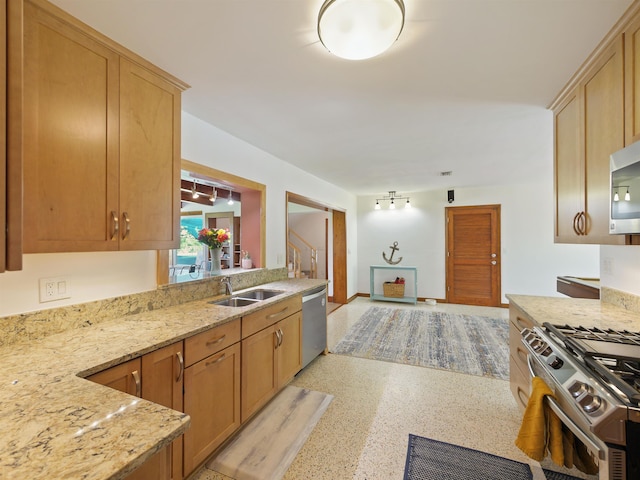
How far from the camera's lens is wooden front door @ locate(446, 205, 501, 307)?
17.9 feet

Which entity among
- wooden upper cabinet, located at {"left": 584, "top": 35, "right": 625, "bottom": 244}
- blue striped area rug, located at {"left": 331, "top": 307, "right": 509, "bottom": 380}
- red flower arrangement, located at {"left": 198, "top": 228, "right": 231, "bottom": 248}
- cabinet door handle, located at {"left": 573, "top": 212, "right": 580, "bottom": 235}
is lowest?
blue striped area rug, located at {"left": 331, "top": 307, "right": 509, "bottom": 380}

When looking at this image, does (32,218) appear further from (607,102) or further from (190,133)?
(607,102)

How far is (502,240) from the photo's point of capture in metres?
5.43

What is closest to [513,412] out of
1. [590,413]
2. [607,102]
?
[590,413]

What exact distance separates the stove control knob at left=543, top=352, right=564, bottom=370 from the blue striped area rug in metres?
1.82

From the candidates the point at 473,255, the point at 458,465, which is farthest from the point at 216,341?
the point at 473,255

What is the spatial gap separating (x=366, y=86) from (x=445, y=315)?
4326 millimetres

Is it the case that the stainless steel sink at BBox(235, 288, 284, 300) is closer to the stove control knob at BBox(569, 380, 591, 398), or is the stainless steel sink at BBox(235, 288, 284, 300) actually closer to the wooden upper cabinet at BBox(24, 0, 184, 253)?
the wooden upper cabinet at BBox(24, 0, 184, 253)

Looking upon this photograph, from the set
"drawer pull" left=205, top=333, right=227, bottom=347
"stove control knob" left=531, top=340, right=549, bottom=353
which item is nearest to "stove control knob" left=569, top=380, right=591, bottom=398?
"stove control knob" left=531, top=340, right=549, bottom=353

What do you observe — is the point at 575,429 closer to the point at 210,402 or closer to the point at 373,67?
the point at 210,402

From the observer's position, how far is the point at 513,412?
2.23 metres

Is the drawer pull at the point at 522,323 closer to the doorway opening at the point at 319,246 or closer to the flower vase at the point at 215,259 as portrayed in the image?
the flower vase at the point at 215,259

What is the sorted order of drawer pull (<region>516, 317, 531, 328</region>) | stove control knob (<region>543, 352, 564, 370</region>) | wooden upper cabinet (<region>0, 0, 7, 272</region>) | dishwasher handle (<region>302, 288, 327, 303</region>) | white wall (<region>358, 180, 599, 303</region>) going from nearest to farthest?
wooden upper cabinet (<region>0, 0, 7, 272</region>)
stove control knob (<region>543, 352, 564, 370</region>)
drawer pull (<region>516, 317, 531, 328</region>)
dishwasher handle (<region>302, 288, 327, 303</region>)
white wall (<region>358, 180, 599, 303</region>)

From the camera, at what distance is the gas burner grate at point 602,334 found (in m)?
1.30
